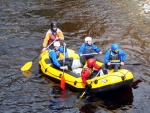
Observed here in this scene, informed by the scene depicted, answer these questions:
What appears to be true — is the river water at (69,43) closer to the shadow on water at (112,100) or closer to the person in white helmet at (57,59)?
the shadow on water at (112,100)

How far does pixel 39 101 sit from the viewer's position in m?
9.35

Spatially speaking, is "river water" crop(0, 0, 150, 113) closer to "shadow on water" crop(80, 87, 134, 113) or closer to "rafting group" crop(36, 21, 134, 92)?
"shadow on water" crop(80, 87, 134, 113)

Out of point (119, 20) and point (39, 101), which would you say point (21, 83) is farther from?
point (119, 20)

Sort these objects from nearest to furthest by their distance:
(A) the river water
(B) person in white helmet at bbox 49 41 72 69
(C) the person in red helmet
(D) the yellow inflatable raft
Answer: (D) the yellow inflatable raft, (C) the person in red helmet, (A) the river water, (B) person in white helmet at bbox 49 41 72 69

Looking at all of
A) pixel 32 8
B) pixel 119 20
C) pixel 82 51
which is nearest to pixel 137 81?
pixel 82 51

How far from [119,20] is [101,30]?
5.84 ft

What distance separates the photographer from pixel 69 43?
1356 cm

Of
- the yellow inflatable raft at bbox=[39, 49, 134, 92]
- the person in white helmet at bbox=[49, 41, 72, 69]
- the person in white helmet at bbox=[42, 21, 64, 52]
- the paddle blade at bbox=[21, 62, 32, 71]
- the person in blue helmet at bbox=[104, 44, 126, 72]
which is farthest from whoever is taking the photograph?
the person in white helmet at bbox=[42, 21, 64, 52]

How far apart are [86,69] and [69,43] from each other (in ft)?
15.4

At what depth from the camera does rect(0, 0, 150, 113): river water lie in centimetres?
912

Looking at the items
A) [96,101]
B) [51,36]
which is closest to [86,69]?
[96,101]

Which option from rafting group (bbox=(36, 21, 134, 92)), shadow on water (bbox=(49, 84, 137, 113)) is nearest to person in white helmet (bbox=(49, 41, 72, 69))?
rafting group (bbox=(36, 21, 134, 92))

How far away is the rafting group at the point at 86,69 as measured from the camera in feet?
29.3

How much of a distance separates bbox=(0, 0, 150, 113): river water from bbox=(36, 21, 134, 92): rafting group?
1.48ft
